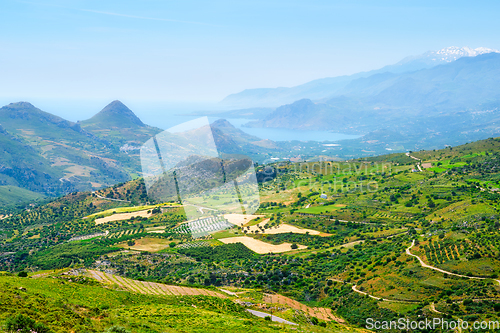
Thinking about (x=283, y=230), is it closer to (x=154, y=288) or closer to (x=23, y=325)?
(x=154, y=288)

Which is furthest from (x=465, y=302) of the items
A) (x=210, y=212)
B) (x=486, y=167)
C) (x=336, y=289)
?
(x=486, y=167)

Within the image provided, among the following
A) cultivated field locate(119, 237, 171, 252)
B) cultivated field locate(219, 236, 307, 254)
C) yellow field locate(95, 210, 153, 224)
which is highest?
yellow field locate(95, 210, 153, 224)

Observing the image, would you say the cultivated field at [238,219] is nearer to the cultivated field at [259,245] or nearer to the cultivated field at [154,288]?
the cultivated field at [259,245]

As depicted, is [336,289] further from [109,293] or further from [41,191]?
[41,191]

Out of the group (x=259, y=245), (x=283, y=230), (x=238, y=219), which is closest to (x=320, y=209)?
(x=283, y=230)

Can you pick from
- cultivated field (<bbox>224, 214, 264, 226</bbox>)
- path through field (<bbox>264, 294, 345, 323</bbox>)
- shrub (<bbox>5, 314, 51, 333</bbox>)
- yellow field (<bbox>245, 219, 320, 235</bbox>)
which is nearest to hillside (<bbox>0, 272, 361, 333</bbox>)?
shrub (<bbox>5, 314, 51, 333</bbox>)

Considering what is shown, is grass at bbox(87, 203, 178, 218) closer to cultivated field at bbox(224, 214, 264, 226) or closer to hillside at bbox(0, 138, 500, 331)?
hillside at bbox(0, 138, 500, 331)

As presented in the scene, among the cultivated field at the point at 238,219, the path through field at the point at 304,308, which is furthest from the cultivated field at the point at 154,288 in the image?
the cultivated field at the point at 238,219
